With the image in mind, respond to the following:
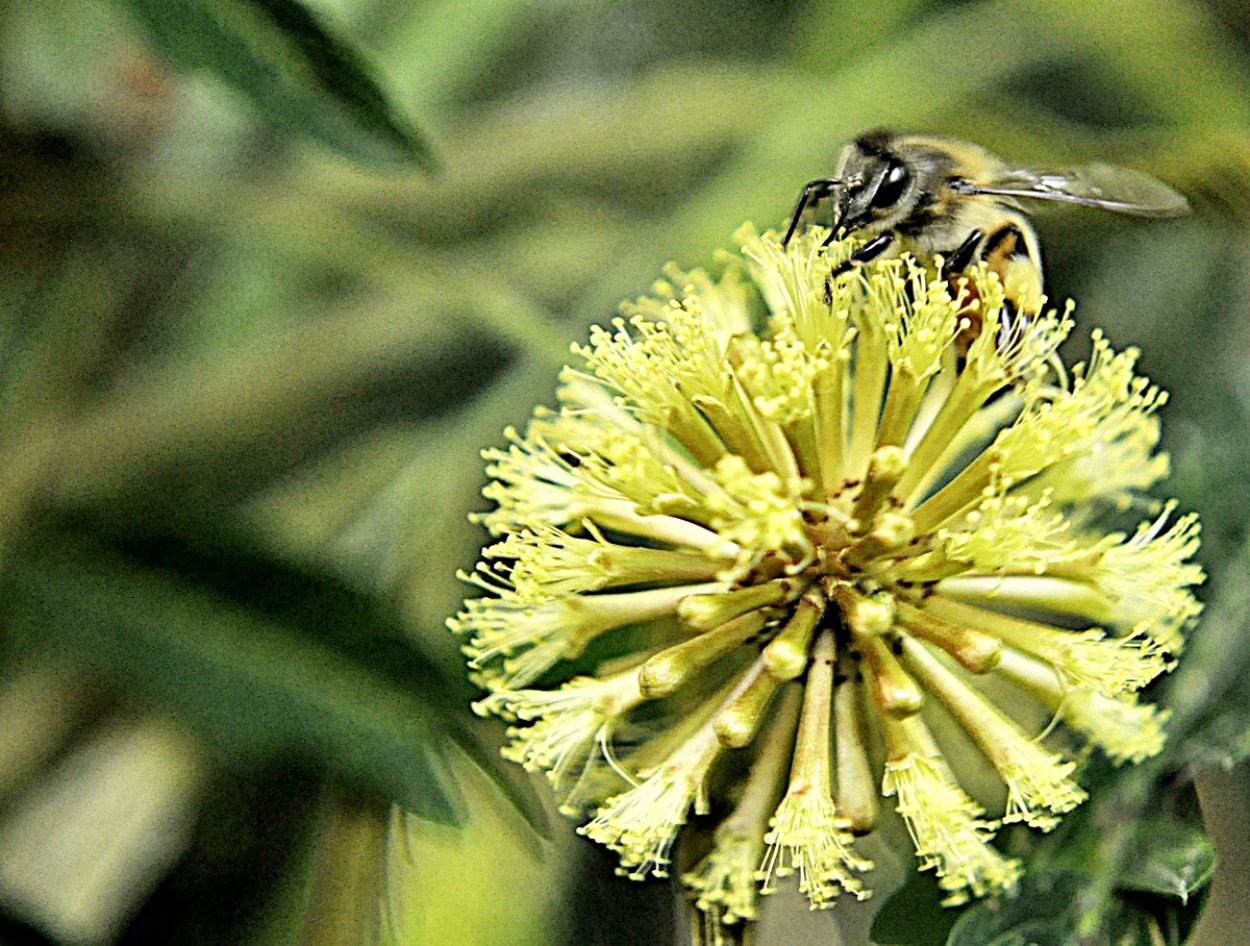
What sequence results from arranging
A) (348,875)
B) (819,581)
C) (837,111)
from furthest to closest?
(837,111) < (348,875) < (819,581)

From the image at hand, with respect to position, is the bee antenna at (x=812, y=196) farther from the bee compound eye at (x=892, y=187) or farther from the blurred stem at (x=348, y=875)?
the blurred stem at (x=348, y=875)

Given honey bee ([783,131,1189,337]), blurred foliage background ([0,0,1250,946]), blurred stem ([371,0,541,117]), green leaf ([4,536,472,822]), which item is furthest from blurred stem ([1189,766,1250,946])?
blurred stem ([371,0,541,117])

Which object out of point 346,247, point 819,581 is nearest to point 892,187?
point 819,581

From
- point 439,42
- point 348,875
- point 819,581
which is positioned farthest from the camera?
point 439,42

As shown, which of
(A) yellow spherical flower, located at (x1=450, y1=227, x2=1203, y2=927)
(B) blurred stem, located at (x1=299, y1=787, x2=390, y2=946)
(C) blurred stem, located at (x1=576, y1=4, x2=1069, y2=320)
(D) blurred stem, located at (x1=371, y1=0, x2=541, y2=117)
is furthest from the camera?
(D) blurred stem, located at (x1=371, y1=0, x2=541, y2=117)

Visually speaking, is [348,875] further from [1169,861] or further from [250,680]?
[1169,861]

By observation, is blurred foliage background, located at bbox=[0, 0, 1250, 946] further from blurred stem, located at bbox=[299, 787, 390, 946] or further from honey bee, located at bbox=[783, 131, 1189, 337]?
honey bee, located at bbox=[783, 131, 1189, 337]

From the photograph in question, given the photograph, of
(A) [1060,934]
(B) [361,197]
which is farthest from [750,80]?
(A) [1060,934]
